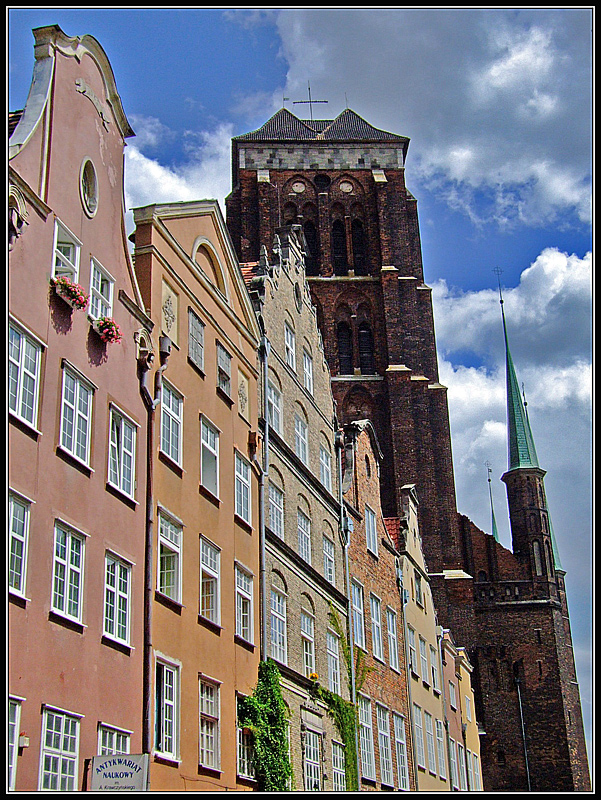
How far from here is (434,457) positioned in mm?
62750

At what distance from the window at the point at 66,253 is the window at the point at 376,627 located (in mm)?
17914

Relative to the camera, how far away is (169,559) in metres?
20.2

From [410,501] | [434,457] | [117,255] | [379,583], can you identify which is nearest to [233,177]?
[434,457]

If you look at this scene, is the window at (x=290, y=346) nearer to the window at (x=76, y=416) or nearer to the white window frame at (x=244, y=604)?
the white window frame at (x=244, y=604)

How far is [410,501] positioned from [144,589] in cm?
2491

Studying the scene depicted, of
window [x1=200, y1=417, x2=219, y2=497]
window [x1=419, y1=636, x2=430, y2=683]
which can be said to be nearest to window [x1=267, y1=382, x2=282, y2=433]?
window [x1=200, y1=417, x2=219, y2=497]

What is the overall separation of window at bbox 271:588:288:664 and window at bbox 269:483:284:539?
1514mm

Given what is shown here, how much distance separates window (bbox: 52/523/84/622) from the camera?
1582 cm

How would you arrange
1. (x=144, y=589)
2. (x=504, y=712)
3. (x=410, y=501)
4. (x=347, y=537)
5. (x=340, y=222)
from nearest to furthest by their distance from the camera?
(x=144, y=589), (x=347, y=537), (x=410, y=501), (x=504, y=712), (x=340, y=222)

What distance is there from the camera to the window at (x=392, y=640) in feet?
111

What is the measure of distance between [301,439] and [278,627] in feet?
20.2

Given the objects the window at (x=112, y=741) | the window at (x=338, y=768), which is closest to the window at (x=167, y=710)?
the window at (x=112, y=741)

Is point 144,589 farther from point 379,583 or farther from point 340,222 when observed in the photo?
point 340,222

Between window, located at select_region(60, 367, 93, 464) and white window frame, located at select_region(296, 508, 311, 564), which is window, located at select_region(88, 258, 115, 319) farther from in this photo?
white window frame, located at select_region(296, 508, 311, 564)
